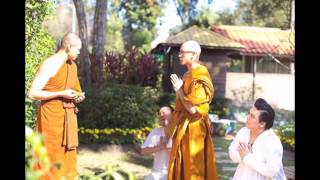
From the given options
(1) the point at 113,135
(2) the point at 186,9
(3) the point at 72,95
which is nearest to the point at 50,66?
(3) the point at 72,95

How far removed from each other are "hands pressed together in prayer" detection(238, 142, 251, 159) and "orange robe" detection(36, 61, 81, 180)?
4.71 feet

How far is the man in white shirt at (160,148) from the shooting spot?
4.87 metres

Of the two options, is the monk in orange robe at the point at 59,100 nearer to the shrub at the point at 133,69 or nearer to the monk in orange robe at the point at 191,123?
the monk in orange robe at the point at 191,123

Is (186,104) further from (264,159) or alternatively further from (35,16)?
(35,16)

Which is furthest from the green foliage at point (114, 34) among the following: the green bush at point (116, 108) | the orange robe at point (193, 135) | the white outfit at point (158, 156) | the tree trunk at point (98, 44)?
the orange robe at point (193, 135)

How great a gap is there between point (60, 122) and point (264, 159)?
1.75m

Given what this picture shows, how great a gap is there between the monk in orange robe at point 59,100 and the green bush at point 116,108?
16.4 ft

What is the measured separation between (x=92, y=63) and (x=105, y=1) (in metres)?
1.41

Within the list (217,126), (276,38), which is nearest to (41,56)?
(217,126)

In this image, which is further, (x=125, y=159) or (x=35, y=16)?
(x=125, y=159)

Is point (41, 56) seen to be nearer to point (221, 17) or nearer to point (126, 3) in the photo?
point (126, 3)

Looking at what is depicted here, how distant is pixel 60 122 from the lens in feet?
12.9

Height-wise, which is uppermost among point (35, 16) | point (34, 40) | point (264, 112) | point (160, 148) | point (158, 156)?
point (35, 16)

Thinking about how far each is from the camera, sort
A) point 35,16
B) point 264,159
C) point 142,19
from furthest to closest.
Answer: point 142,19 → point 35,16 → point 264,159
